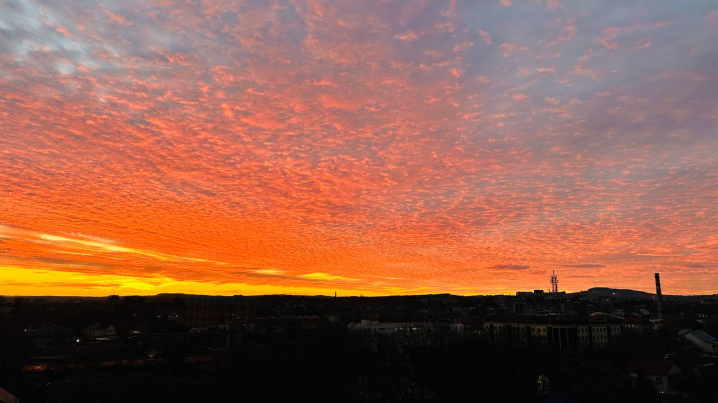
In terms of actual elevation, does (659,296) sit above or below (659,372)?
above

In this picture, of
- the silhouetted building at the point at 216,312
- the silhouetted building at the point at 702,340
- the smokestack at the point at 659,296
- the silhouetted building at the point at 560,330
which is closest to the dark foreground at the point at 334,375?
the silhouetted building at the point at 702,340

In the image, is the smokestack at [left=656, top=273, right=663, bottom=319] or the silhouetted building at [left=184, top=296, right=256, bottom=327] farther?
the smokestack at [left=656, top=273, right=663, bottom=319]

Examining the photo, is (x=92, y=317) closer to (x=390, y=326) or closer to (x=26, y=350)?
(x=26, y=350)

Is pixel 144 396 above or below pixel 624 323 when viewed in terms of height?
below

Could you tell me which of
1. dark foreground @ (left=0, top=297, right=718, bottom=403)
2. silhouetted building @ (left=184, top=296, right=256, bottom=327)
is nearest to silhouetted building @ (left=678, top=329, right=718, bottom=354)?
dark foreground @ (left=0, top=297, right=718, bottom=403)

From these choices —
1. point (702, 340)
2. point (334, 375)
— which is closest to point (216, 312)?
point (334, 375)

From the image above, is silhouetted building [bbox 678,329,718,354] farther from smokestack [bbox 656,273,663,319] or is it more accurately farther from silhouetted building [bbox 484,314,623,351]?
smokestack [bbox 656,273,663,319]

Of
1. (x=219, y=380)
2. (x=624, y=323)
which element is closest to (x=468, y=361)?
(x=219, y=380)

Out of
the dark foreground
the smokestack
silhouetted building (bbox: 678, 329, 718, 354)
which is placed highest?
the smokestack

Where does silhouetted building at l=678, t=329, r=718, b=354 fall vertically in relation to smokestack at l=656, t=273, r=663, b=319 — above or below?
below

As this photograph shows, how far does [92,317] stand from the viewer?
13138 cm

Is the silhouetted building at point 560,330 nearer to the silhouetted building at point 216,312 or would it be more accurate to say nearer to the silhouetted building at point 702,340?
the silhouetted building at point 702,340

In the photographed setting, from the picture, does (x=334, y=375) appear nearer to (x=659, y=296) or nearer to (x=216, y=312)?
(x=216, y=312)

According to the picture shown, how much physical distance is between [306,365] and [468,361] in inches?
653
